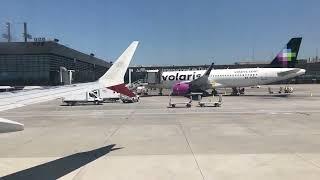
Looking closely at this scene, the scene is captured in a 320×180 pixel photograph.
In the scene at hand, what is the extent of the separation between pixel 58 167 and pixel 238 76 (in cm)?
5006

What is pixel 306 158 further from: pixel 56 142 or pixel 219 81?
pixel 219 81

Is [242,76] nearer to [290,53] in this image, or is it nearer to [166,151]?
[290,53]

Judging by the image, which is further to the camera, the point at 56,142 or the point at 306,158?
the point at 56,142

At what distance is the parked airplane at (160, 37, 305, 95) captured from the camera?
5881 centimetres

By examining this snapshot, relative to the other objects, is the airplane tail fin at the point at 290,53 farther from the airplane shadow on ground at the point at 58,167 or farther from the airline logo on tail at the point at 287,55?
the airplane shadow on ground at the point at 58,167

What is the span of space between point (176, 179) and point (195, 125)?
11.9 meters

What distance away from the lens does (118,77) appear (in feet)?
42.7

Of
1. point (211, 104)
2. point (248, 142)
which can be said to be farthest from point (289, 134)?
point (211, 104)

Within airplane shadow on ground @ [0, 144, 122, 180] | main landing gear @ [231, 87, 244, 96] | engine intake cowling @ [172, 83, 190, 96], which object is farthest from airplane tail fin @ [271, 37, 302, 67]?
airplane shadow on ground @ [0, 144, 122, 180]

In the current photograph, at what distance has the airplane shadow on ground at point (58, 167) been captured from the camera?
1155 centimetres

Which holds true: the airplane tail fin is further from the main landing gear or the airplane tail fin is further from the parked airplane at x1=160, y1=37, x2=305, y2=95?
the main landing gear

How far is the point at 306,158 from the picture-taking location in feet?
44.5

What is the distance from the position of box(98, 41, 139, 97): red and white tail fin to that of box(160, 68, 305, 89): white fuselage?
48.3 metres

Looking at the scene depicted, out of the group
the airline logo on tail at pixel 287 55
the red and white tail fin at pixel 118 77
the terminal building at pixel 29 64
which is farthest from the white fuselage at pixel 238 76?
the red and white tail fin at pixel 118 77
